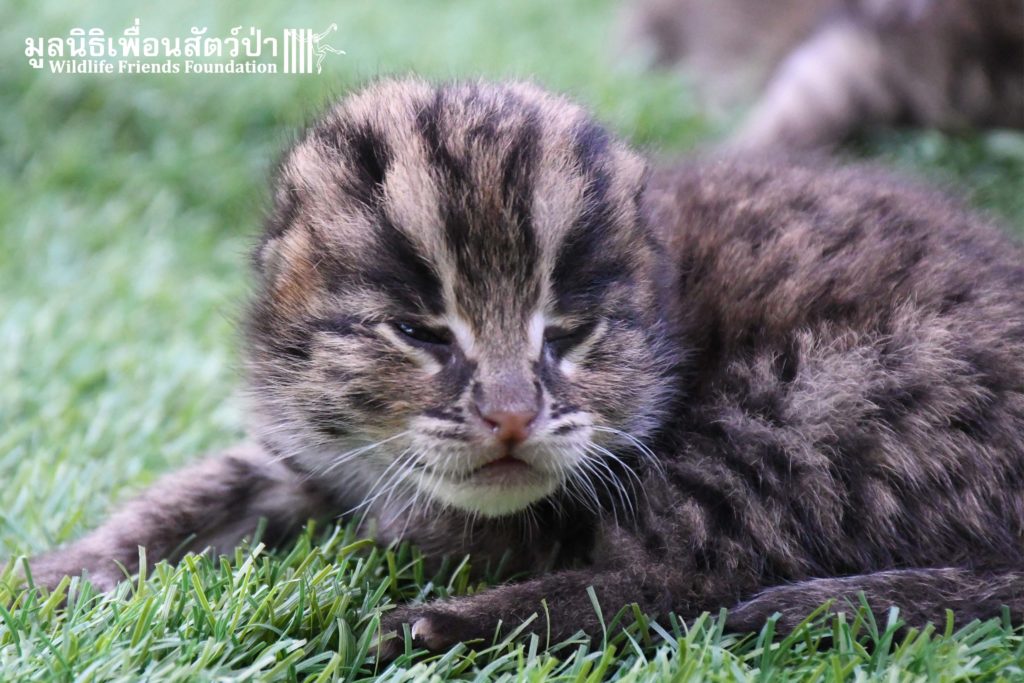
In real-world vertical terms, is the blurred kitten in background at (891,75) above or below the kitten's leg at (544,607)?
above

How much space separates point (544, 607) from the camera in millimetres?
2852

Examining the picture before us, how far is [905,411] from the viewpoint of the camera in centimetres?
307

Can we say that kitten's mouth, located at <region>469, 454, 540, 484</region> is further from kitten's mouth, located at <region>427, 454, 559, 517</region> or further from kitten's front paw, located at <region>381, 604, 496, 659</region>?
kitten's front paw, located at <region>381, 604, 496, 659</region>

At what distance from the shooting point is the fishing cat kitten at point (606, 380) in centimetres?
287

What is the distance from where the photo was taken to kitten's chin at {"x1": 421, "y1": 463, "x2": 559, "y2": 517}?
2875 millimetres

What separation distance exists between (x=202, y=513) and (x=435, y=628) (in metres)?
1.05

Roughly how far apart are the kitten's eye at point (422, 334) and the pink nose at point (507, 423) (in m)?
0.23

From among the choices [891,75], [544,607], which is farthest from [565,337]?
[891,75]

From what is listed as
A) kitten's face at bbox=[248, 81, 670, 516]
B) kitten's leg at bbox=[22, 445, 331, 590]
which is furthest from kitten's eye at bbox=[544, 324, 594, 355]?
kitten's leg at bbox=[22, 445, 331, 590]

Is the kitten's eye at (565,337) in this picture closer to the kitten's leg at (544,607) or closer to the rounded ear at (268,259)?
the kitten's leg at (544,607)

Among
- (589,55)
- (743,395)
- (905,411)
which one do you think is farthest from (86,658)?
(589,55)

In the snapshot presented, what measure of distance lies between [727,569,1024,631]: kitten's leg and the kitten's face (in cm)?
51

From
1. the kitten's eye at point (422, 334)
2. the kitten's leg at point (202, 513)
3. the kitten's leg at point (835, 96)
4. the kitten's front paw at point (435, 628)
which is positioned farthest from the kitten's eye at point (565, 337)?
the kitten's leg at point (835, 96)

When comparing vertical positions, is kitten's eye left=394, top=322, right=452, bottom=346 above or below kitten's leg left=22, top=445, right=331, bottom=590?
above
